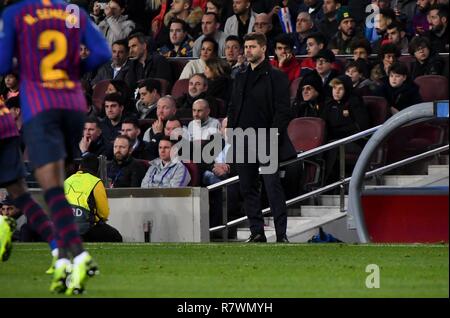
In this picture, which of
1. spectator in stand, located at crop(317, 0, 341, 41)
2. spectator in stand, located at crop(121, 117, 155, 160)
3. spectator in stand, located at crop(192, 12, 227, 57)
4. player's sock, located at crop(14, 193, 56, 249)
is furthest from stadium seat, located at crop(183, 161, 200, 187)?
player's sock, located at crop(14, 193, 56, 249)

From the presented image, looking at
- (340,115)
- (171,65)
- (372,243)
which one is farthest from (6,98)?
(372,243)

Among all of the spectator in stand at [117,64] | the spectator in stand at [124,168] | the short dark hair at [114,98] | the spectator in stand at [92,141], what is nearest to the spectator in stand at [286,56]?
the short dark hair at [114,98]

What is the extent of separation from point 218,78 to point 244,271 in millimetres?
7069

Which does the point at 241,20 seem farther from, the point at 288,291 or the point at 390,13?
the point at 288,291

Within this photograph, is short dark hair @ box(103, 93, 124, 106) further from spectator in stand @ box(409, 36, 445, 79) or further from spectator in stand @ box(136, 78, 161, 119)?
spectator in stand @ box(409, 36, 445, 79)

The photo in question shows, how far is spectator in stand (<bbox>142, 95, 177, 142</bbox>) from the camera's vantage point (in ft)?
56.7

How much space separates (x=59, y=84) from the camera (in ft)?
29.9

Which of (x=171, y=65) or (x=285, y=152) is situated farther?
(x=171, y=65)

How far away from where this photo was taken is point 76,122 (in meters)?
9.20

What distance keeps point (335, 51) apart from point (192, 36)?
2811 millimetres

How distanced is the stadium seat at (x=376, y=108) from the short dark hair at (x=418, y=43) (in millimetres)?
934

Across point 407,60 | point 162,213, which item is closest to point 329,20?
point 407,60

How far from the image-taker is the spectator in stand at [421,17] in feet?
59.9

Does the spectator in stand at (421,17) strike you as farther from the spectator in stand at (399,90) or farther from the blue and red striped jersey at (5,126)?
the blue and red striped jersey at (5,126)
